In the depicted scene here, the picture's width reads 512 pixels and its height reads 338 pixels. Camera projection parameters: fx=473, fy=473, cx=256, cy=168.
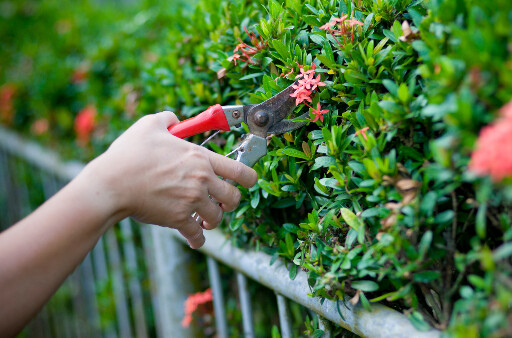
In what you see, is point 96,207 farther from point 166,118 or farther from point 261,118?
point 261,118

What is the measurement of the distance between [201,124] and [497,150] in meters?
0.86

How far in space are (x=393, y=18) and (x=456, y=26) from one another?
1.24 ft

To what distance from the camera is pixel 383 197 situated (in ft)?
3.65

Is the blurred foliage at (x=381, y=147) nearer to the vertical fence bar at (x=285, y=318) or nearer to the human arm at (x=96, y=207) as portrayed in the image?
the vertical fence bar at (x=285, y=318)

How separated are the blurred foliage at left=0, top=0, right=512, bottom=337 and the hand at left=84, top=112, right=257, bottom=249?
0.19 meters

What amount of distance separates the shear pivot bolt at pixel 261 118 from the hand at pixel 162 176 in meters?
0.16

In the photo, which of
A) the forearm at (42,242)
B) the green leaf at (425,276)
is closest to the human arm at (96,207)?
the forearm at (42,242)

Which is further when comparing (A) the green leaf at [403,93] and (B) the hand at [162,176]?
(B) the hand at [162,176]

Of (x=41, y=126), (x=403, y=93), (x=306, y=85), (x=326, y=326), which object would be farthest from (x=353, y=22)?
(x=41, y=126)

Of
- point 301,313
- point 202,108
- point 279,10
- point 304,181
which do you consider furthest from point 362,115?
point 301,313

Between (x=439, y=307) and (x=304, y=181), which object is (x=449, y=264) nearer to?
(x=439, y=307)

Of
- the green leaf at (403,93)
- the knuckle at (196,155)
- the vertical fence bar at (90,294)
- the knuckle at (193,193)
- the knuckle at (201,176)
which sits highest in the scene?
the green leaf at (403,93)

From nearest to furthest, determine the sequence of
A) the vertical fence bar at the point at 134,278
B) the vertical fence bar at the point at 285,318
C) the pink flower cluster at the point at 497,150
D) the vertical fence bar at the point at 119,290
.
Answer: the pink flower cluster at the point at 497,150
the vertical fence bar at the point at 285,318
the vertical fence bar at the point at 134,278
the vertical fence bar at the point at 119,290

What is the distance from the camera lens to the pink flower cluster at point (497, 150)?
762 millimetres
